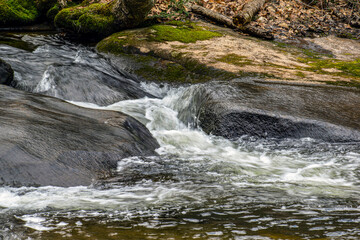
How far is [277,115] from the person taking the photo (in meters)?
4.93

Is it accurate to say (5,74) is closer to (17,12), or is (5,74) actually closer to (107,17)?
(107,17)

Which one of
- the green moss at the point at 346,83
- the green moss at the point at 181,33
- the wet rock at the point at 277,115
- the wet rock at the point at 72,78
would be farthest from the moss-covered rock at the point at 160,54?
the green moss at the point at 346,83

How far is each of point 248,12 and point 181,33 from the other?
328 centimetres

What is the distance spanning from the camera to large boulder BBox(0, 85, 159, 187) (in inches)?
126

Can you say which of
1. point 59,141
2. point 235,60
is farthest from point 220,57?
point 59,141

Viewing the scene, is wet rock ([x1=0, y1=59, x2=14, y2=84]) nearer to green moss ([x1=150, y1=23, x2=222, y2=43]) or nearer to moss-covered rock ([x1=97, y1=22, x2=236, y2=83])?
moss-covered rock ([x1=97, y1=22, x2=236, y2=83])

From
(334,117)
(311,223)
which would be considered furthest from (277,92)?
(311,223)

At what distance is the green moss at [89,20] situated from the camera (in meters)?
10.3

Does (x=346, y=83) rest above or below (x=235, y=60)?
below

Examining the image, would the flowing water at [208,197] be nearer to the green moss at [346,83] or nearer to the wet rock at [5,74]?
the green moss at [346,83]

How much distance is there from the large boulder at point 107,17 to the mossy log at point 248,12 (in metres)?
3.11

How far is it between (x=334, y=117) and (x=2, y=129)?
4470mm

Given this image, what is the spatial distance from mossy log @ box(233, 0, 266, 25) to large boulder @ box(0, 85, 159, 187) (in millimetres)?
7906

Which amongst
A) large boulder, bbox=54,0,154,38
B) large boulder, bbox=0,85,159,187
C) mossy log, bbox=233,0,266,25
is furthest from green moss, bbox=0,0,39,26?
large boulder, bbox=0,85,159,187
